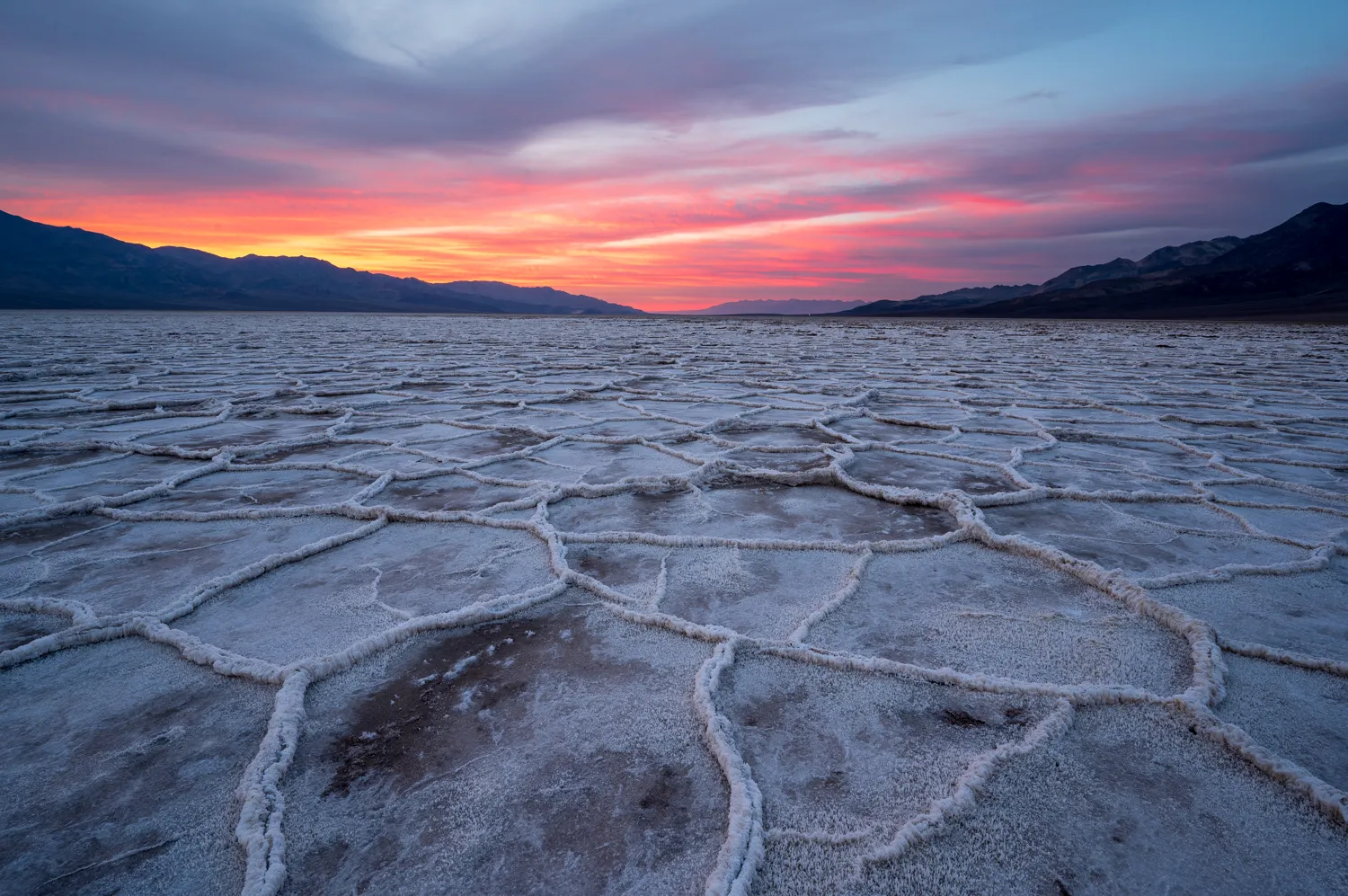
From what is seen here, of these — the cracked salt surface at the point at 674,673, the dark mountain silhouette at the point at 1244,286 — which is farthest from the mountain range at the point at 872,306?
the cracked salt surface at the point at 674,673

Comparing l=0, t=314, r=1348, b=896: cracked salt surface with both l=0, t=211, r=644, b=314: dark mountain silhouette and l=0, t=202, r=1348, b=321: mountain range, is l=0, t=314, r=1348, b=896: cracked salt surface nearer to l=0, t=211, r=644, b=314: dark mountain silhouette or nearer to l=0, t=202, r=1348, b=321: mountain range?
l=0, t=202, r=1348, b=321: mountain range

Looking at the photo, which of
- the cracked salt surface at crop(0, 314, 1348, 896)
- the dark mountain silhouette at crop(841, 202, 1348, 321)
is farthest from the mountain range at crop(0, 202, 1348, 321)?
the cracked salt surface at crop(0, 314, 1348, 896)

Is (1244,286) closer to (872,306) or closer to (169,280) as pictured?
(872,306)

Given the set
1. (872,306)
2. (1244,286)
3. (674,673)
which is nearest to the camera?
(674,673)

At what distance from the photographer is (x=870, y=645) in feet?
3.55

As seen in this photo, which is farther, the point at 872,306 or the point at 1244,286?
the point at 872,306

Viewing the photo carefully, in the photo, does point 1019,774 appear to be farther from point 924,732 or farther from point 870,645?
point 870,645

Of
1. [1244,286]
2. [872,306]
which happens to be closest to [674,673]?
[1244,286]

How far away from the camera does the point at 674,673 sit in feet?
3.28

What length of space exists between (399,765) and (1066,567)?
4.12ft

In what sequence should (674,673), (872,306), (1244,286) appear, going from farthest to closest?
(872,306), (1244,286), (674,673)

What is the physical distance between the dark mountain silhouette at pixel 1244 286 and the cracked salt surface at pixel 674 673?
32405 mm

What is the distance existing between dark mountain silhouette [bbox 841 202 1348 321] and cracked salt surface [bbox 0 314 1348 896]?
3240 cm

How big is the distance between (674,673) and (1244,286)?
157ft
